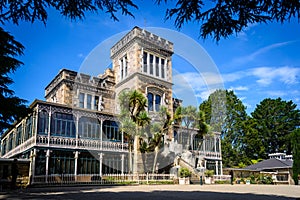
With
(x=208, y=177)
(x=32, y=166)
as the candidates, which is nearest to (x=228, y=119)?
(x=208, y=177)

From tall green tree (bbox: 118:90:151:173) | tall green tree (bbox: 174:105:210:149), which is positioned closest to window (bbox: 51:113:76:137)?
Result: tall green tree (bbox: 118:90:151:173)

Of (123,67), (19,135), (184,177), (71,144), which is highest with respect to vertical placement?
(123,67)

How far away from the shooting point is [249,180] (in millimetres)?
28969

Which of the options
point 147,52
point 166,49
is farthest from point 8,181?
point 166,49

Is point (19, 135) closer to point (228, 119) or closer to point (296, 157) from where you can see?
point (296, 157)

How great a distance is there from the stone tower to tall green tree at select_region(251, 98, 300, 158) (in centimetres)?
2632

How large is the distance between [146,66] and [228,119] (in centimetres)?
2279

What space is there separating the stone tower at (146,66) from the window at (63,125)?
7.18 m

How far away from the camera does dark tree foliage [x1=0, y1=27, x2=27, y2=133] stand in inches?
539

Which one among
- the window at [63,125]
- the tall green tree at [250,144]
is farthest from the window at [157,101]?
the tall green tree at [250,144]

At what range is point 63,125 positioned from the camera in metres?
21.6

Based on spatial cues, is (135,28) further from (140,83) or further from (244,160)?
(244,160)

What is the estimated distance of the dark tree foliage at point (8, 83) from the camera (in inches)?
539

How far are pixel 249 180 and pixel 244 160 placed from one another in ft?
51.5
